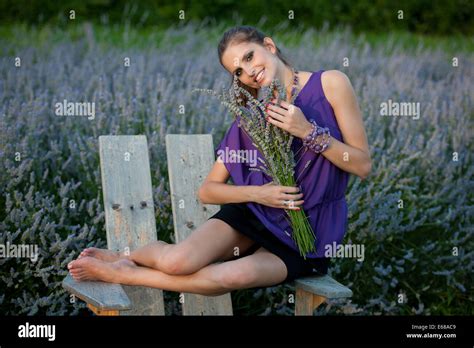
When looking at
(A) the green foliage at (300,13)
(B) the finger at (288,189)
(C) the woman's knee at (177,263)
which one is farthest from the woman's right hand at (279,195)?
(A) the green foliage at (300,13)

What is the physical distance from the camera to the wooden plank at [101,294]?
8.59 ft

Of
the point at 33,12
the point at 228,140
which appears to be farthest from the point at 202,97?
the point at 33,12

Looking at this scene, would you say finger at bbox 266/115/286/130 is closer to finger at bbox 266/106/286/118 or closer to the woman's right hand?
finger at bbox 266/106/286/118

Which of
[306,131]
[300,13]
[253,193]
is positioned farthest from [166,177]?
[300,13]

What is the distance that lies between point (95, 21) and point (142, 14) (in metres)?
0.35

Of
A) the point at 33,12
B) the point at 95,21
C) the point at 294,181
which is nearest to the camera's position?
the point at 294,181

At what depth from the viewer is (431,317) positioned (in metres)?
3.23

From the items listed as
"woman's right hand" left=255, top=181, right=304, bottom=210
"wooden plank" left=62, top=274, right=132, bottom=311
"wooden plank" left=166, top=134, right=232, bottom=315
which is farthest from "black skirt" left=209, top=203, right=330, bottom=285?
"wooden plank" left=62, top=274, right=132, bottom=311

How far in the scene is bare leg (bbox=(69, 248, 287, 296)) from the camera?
279 centimetres

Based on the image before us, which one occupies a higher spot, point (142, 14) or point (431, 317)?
point (142, 14)

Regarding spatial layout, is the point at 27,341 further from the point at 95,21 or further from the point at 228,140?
the point at 95,21

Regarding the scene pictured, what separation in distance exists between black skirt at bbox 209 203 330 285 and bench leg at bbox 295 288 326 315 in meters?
0.07

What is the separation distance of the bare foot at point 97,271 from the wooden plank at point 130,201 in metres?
0.33

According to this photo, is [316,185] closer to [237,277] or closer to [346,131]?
[346,131]
